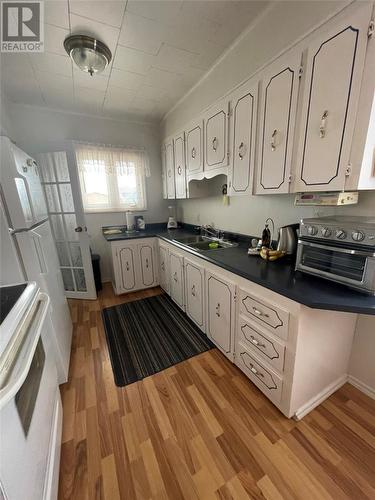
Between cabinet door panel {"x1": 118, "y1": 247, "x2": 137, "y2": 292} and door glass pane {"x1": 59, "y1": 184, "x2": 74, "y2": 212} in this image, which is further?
cabinet door panel {"x1": 118, "y1": 247, "x2": 137, "y2": 292}

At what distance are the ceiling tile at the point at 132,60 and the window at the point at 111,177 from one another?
4.23ft

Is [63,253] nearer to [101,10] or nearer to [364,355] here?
[101,10]

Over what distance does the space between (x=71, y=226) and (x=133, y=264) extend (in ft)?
3.09

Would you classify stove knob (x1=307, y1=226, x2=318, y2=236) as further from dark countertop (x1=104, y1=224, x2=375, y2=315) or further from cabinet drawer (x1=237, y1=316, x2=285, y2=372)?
cabinet drawer (x1=237, y1=316, x2=285, y2=372)

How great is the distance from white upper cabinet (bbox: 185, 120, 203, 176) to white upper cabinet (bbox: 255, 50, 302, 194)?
2.64 ft

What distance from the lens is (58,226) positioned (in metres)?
2.65

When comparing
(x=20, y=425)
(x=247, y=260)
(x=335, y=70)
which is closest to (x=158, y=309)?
(x=247, y=260)

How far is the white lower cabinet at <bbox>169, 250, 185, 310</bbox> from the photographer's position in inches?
89.9

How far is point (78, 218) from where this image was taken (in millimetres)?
2602

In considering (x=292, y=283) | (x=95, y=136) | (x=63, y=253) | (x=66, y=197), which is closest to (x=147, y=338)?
(x=292, y=283)

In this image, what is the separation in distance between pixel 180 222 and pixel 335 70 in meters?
2.68

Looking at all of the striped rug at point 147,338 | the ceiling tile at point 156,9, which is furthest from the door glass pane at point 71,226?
the ceiling tile at point 156,9

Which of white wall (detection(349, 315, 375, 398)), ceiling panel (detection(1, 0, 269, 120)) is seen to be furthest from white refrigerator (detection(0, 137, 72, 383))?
white wall (detection(349, 315, 375, 398))
